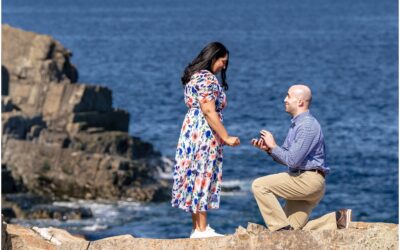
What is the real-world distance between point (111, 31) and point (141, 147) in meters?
132

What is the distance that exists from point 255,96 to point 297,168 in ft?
276

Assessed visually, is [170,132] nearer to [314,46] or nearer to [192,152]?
[192,152]

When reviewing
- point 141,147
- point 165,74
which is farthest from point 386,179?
point 165,74

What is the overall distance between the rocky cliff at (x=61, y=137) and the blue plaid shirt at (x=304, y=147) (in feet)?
115

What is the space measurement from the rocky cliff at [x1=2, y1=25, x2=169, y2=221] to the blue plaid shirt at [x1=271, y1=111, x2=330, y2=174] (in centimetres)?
3516

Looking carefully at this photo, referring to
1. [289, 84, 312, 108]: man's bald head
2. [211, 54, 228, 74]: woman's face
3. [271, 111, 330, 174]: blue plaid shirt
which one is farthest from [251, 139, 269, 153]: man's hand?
[211, 54, 228, 74]: woman's face

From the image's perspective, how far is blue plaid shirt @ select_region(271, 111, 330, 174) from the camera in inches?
462

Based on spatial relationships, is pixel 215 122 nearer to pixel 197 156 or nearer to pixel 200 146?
pixel 200 146

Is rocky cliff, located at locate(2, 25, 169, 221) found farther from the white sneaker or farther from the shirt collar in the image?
the shirt collar

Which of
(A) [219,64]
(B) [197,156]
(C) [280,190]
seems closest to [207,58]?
(A) [219,64]

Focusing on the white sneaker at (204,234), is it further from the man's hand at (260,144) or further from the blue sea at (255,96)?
the blue sea at (255,96)

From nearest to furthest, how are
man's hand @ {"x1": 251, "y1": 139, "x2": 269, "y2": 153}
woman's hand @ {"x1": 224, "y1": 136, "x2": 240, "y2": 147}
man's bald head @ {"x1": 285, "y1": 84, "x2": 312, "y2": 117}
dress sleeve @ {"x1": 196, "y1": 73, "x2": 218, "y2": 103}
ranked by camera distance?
man's bald head @ {"x1": 285, "y1": 84, "x2": 312, "y2": 117} → man's hand @ {"x1": 251, "y1": 139, "x2": 269, "y2": 153} → woman's hand @ {"x1": 224, "y1": 136, "x2": 240, "y2": 147} → dress sleeve @ {"x1": 196, "y1": 73, "x2": 218, "y2": 103}

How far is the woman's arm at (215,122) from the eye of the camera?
12164 mm

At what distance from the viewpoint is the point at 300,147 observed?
1173cm
